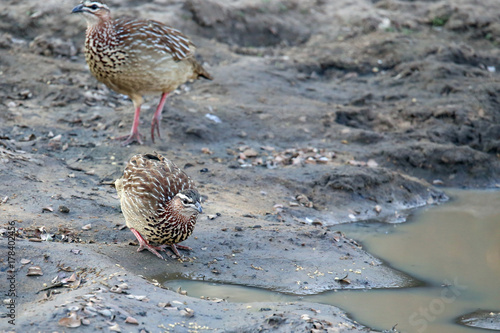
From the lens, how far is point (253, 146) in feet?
31.6

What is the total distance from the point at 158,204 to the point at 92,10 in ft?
11.7

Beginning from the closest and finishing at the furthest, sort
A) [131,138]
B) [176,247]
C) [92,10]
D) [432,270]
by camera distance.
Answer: [176,247] < [432,270] < [92,10] < [131,138]

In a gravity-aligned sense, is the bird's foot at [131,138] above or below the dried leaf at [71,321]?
below

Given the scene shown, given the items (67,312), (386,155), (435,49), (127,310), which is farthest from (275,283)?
(435,49)

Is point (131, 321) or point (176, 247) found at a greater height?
point (131, 321)

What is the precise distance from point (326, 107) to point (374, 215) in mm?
3166

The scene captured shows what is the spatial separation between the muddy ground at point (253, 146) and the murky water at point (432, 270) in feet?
0.70

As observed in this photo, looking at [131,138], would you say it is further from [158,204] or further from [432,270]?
[432,270]

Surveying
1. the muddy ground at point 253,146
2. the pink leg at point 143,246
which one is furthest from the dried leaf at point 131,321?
A: the pink leg at point 143,246

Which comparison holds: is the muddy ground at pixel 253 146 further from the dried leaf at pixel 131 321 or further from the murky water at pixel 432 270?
the murky water at pixel 432 270

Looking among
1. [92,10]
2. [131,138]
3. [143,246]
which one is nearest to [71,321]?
[143,246]

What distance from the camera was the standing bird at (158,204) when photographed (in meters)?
5.88

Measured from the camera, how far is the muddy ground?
533cm

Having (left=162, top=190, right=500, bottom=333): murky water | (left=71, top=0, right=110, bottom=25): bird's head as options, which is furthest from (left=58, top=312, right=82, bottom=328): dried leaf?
(left=71, top=0, right=110, bottom=25): bird's head
